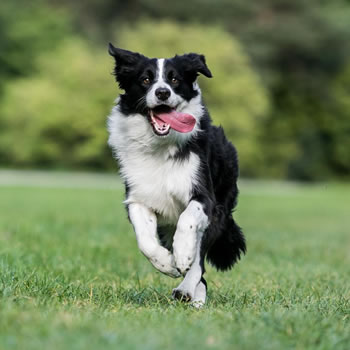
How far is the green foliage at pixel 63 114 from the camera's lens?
42.9 m

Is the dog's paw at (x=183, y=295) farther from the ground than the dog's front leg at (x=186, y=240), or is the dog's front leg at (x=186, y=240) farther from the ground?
the dog's front leg at (x=186, y=240)

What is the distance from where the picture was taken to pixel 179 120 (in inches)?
209

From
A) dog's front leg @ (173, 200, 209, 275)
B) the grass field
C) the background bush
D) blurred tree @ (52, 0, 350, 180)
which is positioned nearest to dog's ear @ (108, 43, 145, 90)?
dog's front leg @ (173, 200, 209, 275)

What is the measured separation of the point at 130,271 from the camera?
24.2 feet

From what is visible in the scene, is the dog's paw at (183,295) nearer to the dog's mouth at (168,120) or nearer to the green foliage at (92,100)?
the dog's mouth at (168,120)

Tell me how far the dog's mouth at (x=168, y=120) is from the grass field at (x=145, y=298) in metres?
1.22

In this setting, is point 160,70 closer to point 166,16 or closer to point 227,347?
point 227,347

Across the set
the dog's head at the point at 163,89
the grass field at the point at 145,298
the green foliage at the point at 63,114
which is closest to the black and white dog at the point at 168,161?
the dog's head at the point at 163,89

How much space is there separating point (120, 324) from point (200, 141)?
2.10m

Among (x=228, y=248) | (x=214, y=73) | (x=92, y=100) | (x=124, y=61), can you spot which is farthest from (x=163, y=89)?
(x=92, y=100)

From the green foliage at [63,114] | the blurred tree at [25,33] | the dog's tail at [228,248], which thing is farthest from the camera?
the blurred tree at [25,33]

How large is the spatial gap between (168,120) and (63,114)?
3875 centimetres

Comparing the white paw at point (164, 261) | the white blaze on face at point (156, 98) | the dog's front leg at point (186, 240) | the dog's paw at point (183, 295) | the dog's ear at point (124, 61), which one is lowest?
the dog's paw at point (183, 295)

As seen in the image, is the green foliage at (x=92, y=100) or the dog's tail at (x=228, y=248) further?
the green foliage at (x=92, y=100)
